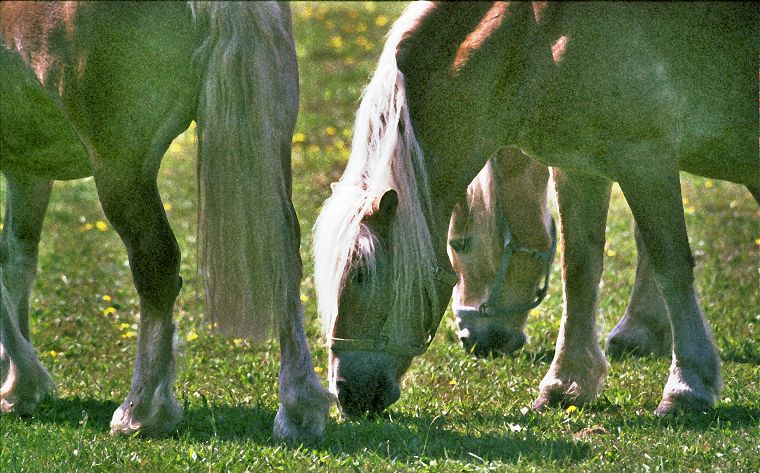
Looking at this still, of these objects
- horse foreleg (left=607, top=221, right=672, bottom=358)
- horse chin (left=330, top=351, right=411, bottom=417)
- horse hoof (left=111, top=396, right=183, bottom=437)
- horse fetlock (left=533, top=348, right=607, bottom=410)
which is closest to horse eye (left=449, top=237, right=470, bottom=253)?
horse fetlock (left=533, top=348, right=607, bottom=410)

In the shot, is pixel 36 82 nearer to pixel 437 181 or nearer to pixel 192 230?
pixel 437 181

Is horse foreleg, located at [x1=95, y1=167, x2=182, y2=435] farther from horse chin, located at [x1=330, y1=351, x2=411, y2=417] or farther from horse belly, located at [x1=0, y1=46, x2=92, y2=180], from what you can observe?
horse chin, located at [x1=330, y1=351, x2=411, y2=417]

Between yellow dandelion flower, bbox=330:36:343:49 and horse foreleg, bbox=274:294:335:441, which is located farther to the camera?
yellow dandelion flower, bbox=330:36:343:49

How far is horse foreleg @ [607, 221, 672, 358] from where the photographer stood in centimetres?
605

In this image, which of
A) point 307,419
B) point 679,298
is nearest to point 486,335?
point 679,298

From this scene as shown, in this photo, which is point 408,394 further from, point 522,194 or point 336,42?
point 336,42

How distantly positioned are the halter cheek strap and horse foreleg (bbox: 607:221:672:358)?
56cm

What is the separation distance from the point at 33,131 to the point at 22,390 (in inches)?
48.6

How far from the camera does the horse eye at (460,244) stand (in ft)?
19.1

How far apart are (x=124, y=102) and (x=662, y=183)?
2.19 m

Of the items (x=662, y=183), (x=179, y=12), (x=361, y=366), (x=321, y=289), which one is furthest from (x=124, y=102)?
(x=662, y=183)

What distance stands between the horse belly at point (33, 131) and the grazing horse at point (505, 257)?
1.93 metres

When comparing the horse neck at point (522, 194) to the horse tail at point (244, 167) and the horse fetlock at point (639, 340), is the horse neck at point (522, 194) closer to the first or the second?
the horse fetlock at point (639, 340)

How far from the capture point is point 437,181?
463 cm
